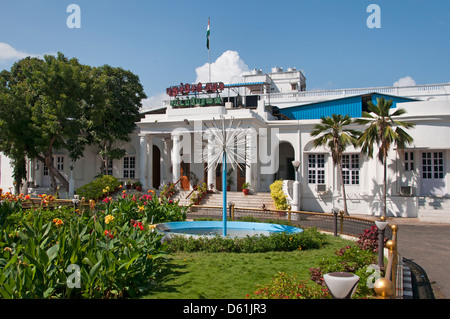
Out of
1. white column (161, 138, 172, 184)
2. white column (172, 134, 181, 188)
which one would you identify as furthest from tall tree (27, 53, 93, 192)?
white column (172, 134, 181, 188)

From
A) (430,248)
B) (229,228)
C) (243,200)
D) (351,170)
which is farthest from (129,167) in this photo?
(430,248)

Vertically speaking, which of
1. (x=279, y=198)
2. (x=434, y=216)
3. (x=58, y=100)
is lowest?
(x=434, y=216)

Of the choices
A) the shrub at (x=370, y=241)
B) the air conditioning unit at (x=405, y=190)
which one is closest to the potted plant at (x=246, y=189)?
the air conditioning unit at (x=405, y=190)

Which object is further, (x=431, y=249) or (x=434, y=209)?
(x=434, y=209)

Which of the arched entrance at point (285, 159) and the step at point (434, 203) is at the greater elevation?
the arched entrance at point (285, 159)

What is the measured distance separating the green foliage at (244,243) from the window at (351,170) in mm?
13689

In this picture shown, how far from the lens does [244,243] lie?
11352 millimetres

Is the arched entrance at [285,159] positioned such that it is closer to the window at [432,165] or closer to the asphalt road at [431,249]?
the window at [432,165]

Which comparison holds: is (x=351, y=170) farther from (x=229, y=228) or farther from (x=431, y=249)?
(x=229, y=228)

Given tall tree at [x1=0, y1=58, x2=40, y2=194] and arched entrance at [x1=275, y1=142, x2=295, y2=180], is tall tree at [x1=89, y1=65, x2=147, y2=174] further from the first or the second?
arched entrance at [x1=275, y1=142, x2=295, y2=180]

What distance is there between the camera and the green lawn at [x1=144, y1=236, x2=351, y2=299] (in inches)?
285

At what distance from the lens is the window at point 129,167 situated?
1195 inches

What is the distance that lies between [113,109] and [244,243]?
19443 mm
